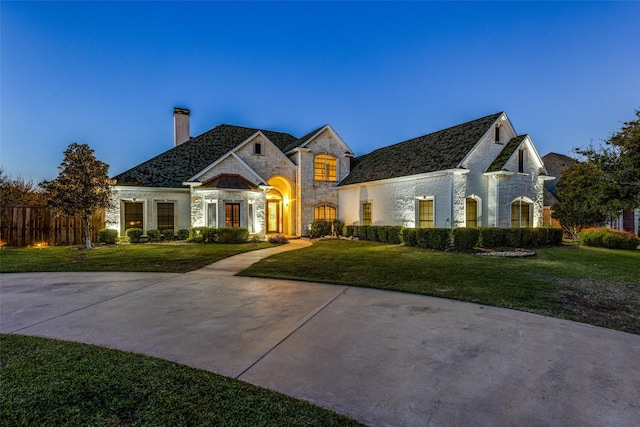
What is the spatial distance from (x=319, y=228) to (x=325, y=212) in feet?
6.61

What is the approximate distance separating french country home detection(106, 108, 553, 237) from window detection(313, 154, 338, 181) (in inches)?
2.9

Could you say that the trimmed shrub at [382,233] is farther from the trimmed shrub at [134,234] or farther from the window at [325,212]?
the trimmed shrub at [134,234]

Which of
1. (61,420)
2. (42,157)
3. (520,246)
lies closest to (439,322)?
(61,420)

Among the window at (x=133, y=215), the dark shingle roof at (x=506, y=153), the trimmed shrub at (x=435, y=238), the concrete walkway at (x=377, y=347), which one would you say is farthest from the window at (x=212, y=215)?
the dark shingle roof at (x=506, y=153)

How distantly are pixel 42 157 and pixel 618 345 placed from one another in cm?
3974

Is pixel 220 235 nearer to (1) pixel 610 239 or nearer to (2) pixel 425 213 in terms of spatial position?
(2) pixel 425 213

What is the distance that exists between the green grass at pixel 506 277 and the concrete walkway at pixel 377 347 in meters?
0.77

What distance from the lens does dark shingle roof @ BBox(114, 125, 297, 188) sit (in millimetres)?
18197

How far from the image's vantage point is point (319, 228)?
814 inches

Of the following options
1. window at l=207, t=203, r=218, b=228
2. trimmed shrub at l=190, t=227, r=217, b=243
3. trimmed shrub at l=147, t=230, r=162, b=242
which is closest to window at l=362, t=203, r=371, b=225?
window at l=207, t=203, r=218, b=228

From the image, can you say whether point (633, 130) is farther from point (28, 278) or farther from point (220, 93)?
point (220, 93)

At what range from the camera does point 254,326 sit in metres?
4.48

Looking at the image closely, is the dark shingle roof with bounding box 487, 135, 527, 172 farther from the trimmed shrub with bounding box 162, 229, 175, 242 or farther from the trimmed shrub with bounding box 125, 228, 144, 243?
the trimmed shrub with bounding box 125, 228, 144, 243

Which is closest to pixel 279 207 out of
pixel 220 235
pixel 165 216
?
pixel 220 235
